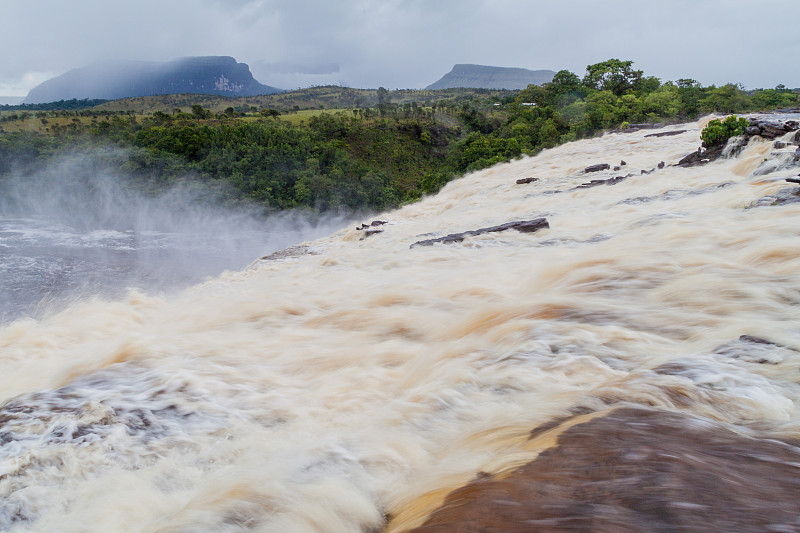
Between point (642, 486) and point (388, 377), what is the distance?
2001 mm

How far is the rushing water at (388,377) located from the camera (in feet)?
6.66

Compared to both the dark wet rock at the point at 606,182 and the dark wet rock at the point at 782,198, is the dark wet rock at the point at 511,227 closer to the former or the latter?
the dark wet rock at the point at 782,198

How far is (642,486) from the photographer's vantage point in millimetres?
1529

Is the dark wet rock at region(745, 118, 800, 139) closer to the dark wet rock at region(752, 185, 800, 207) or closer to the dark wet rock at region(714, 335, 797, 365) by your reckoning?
the dark wet rock at region(752, 185, 800, 207)

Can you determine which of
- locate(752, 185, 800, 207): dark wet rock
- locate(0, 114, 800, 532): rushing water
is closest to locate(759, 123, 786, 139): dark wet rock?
locate(0, 114, 800, 532): rushing water

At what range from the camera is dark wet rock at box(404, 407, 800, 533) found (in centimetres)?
140

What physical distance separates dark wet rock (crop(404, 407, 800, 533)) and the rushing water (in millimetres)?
60

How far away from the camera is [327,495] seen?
201 centimetres

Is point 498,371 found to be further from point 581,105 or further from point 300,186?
point 581,105

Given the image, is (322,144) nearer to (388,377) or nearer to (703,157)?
(703,157)

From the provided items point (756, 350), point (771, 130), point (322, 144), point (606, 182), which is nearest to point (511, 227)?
point (606, 182)

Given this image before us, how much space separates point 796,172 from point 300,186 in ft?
103

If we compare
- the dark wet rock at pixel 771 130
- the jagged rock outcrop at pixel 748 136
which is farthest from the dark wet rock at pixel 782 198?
the dark wet rock at pixel 771 130

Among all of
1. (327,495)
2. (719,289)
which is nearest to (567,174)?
(719,289)
